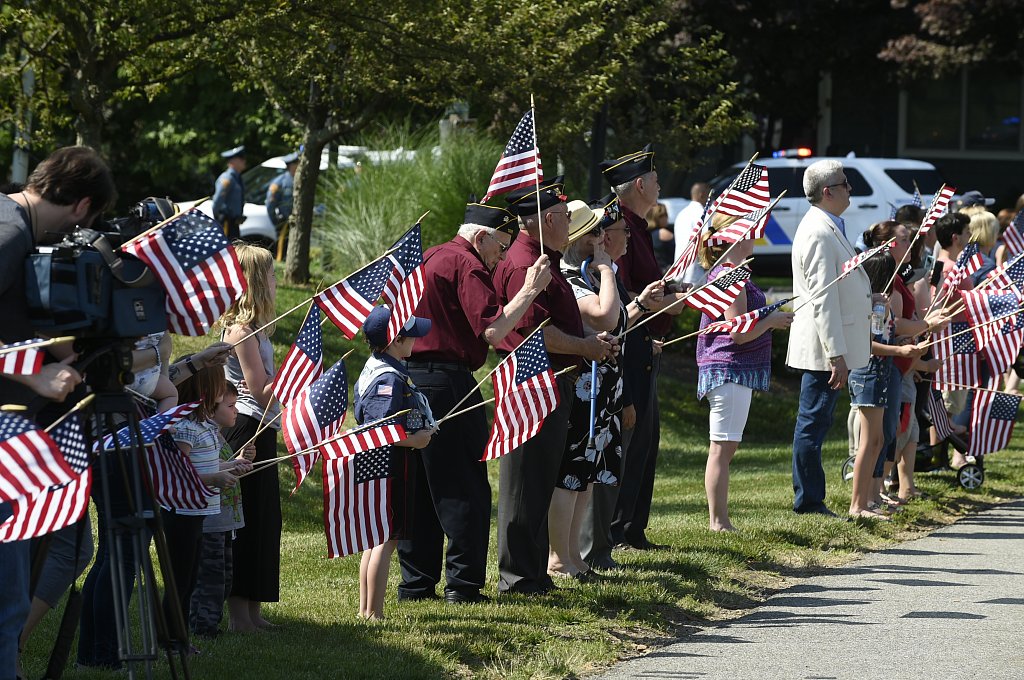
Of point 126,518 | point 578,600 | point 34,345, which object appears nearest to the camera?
point 34,345

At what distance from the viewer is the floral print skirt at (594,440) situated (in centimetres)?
788

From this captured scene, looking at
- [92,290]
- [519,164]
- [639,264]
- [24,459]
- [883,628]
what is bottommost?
[883,628]

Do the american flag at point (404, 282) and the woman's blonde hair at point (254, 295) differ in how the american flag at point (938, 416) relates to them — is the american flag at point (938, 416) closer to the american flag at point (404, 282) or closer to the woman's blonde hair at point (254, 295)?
the american flag at point (404, 282)

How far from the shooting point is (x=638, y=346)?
8789mm

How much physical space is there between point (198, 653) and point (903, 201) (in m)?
19.7

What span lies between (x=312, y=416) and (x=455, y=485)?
90cm

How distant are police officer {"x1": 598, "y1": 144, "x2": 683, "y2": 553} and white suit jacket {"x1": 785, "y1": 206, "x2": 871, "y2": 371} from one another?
3.92ft

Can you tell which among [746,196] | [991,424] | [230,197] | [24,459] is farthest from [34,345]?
[230,197]

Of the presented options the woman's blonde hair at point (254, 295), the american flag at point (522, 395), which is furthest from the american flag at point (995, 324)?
the woman's blonde hair at point (254, 295)

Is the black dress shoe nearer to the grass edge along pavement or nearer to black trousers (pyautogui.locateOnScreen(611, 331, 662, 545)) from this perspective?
the grass edge along pavement

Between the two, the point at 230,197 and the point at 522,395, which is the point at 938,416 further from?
the point at 230,197

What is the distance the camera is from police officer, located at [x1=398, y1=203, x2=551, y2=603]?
7.00m

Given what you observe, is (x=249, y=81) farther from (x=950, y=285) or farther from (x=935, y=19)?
(x=935, y=19)

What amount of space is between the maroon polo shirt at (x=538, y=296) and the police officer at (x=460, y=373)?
0.18m
